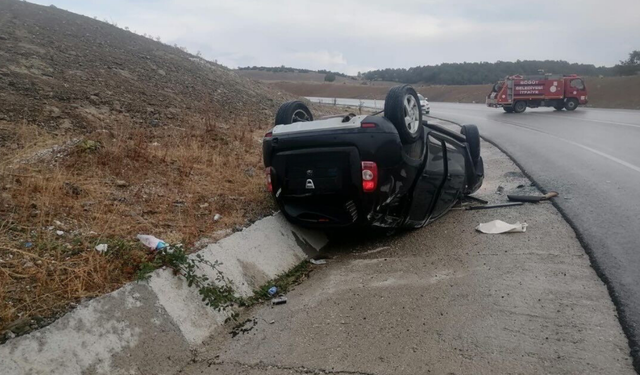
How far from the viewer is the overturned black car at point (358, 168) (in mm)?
5406

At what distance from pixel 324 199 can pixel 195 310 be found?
6.26 ft

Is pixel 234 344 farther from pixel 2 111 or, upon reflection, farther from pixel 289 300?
pixel 2 111

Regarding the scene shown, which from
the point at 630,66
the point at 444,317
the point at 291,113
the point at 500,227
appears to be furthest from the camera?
the point at 630,66

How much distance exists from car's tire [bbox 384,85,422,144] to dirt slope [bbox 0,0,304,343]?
183 cm

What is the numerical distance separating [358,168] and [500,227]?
2031mm

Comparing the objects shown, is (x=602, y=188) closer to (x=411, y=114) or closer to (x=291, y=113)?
(x=411, y=114)

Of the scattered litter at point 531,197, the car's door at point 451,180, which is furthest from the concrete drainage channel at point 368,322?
the scattered litter at point 531,197

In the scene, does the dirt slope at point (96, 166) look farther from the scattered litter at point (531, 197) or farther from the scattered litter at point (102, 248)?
the scattered litter at point (531, 197)

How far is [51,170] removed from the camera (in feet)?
20.5

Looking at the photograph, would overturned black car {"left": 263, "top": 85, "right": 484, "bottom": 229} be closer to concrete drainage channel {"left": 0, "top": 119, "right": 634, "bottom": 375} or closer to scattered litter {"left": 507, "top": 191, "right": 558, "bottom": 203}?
concrete drainage channel {"left": 0, "top": 119, "right": 634, "bottom": 375}

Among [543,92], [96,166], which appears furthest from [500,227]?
[543,92]

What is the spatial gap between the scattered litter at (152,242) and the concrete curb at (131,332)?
13.9 inches

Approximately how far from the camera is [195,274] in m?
4.54

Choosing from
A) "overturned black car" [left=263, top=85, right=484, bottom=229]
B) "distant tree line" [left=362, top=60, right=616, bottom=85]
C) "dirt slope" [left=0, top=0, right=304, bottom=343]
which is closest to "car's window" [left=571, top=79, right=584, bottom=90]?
"dirt slope" [left=0, top=0, right=304, bottom=343]
